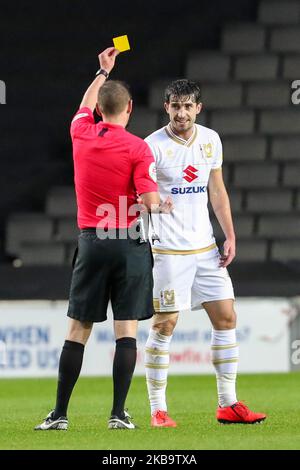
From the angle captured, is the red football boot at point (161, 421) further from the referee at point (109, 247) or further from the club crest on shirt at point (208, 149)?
the club crest on shirt at point (208, 149)

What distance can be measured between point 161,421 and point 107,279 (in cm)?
91

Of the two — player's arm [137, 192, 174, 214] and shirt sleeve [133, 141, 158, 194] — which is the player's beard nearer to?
shirt sleeve [133, 141, 158, 194]

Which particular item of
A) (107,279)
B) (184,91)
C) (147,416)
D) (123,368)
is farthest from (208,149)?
(147,416)

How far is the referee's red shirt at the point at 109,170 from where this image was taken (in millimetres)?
6504

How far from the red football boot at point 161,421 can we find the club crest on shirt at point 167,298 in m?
0.59

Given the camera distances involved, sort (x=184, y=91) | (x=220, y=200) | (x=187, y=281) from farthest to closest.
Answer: (x=220, y=200) → (x=187, y=281) → (x=184, y=91)

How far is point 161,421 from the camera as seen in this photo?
6.95 m

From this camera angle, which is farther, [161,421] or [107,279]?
[161,421]

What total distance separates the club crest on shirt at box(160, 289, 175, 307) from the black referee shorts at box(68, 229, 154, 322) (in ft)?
1.45

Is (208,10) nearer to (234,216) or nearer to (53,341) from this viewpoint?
(234,216)

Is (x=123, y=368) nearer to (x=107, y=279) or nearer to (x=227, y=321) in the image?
(x=107, y=279)

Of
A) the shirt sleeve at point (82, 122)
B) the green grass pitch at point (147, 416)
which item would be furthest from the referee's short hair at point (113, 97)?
the green grass pitch at point (147, 416)

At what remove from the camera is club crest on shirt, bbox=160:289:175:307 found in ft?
23.1

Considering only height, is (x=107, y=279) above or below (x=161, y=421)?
above
